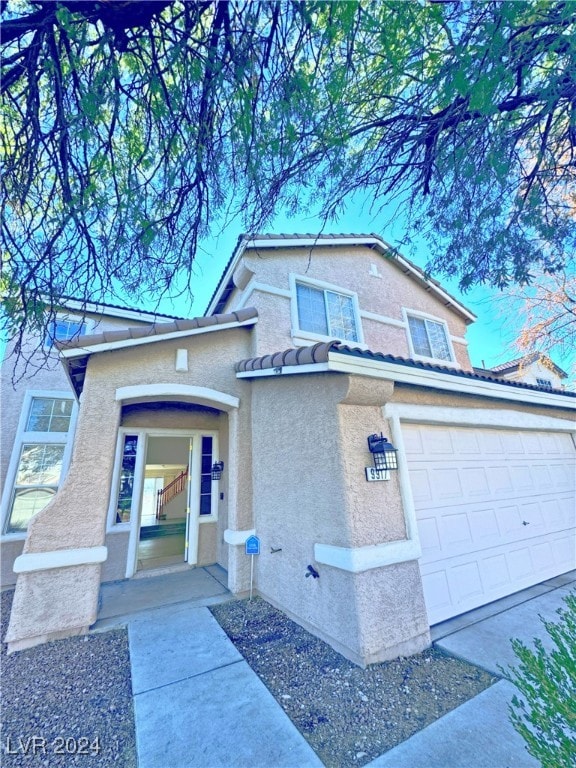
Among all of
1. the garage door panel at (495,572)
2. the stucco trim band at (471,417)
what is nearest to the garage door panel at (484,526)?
the garage door panel at (495,572)

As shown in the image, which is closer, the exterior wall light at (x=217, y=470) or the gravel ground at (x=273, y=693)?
the gravel ground at (x=273, y=693)

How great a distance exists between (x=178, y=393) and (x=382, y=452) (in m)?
3.87

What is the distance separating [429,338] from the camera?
36.8 feet

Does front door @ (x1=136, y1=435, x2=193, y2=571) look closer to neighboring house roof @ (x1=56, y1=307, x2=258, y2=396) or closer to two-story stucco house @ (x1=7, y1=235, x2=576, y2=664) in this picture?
two-story stucco house @ (x1=7, y1=235, x2=576, y2=664)

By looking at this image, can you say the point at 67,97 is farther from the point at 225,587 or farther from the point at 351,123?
the point at 225,587

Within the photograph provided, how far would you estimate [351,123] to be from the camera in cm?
379

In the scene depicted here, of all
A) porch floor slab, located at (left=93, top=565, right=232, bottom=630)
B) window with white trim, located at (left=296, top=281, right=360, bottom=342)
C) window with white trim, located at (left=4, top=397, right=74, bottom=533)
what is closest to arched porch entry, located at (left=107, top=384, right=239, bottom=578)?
porch floor slab, located at (left=93, top=565, right=232, bottom=630)

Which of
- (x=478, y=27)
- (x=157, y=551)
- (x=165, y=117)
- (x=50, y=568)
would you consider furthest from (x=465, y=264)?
(x=157, y=551)

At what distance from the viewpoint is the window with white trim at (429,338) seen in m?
10.9

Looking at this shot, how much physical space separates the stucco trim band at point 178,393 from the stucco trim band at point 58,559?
2407 millimetres

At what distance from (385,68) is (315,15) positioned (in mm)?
932

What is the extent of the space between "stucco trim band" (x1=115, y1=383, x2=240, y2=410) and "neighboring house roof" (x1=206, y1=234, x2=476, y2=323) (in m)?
3.15

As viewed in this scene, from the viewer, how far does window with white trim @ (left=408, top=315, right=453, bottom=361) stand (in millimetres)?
10851

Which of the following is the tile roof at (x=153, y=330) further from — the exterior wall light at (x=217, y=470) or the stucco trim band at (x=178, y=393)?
the exterior wall light at (x=217, y=470)
